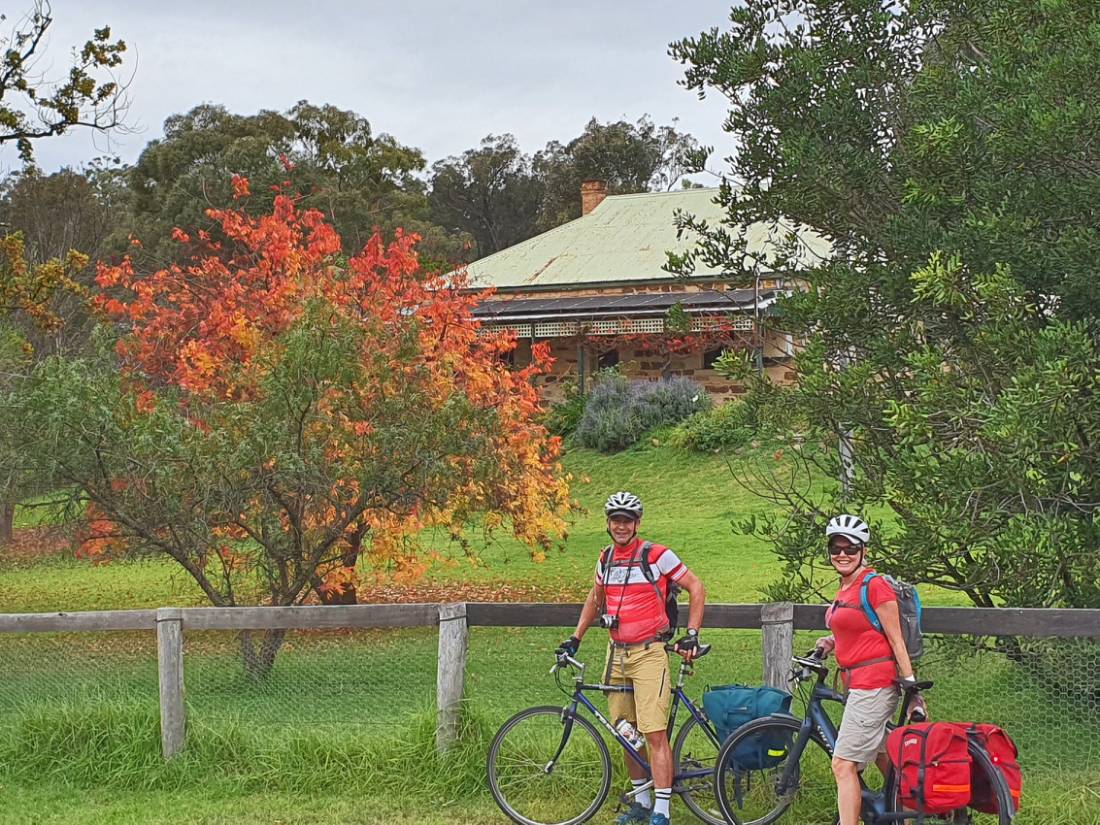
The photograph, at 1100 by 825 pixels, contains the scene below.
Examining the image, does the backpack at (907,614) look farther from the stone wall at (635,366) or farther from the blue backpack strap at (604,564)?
the stone wall at (635,366)

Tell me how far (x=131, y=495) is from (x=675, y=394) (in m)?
18.2

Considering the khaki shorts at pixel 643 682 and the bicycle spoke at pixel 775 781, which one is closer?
the bicycle spoke at pixel 775 781

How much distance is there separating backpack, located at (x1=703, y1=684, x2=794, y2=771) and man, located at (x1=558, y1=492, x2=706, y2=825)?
0.26 m

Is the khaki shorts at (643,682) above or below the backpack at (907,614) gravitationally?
below

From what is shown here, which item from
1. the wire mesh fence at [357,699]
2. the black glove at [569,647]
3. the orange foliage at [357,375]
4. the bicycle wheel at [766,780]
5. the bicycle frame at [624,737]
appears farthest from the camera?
the orange foliage at [357,375]

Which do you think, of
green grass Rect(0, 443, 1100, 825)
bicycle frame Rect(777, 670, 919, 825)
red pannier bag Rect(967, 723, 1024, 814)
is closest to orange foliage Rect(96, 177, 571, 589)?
green grass Rect(0, 443, 1100, 825)

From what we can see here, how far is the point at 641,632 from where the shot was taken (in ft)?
21.7

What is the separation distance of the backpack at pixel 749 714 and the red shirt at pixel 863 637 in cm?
64

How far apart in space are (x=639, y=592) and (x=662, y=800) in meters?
0.99

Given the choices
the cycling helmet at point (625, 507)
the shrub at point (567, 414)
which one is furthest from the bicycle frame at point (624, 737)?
the shrub at point (567, 414)

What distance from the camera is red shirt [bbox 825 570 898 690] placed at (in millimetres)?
5754

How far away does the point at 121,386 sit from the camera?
1077 centimetres

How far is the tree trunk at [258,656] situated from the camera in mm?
9836

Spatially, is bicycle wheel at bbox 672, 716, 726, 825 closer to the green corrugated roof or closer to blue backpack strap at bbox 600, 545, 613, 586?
blue backpack strap at bbox 600, 545, 613, 586
